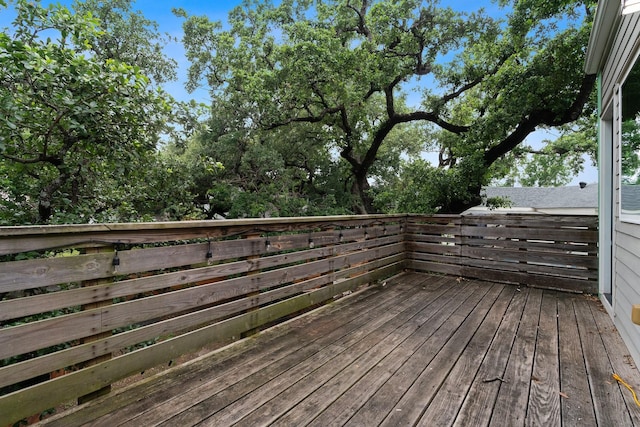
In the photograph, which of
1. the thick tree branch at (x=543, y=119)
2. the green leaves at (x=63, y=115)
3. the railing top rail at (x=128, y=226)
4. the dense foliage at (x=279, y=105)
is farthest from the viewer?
the thick tree branch at (x=543, y=119)

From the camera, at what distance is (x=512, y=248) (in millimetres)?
4184

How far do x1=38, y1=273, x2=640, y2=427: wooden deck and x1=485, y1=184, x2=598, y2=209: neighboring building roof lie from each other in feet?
38.4

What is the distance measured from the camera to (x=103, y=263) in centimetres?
163

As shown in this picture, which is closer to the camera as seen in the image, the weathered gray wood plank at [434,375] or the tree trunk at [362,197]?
the weathered gray wood plank at [434,375]

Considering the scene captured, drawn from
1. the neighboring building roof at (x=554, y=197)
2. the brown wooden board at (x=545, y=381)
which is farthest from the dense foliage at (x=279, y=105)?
the neighboring building roof at (x=554, y=197)

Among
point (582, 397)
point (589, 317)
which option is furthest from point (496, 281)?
point (582, 397)

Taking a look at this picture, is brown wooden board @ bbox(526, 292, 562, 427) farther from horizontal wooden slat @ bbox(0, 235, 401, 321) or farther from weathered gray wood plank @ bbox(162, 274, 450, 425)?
horizontal wooden slat @ bbox(0, 235, 401, 321)

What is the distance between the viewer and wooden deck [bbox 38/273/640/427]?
1528 millimetres

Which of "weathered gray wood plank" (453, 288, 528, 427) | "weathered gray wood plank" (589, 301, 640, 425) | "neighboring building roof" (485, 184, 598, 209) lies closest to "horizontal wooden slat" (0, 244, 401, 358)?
"weathered gray wood plank" (453, 288, 528, 427)

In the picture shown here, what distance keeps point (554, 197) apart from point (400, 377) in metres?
17.3

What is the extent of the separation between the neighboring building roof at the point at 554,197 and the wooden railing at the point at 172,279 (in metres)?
9.82

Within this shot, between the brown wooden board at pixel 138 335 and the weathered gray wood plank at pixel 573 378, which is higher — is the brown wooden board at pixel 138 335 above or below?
above

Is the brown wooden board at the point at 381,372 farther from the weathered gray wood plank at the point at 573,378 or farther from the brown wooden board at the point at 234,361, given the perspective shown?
the weathered gray wood plank at the point at 573,378

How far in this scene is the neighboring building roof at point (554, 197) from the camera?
13.7 meters
